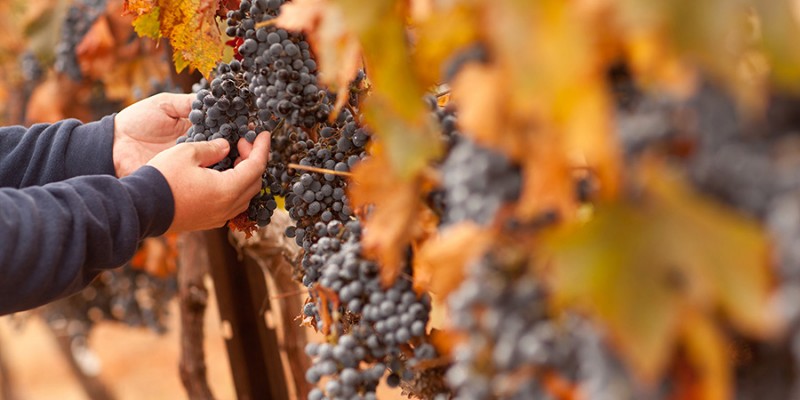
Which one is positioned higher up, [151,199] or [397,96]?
[151,199]

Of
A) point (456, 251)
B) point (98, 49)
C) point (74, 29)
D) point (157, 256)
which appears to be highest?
point (74, 29)

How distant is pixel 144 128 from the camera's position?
1151mm

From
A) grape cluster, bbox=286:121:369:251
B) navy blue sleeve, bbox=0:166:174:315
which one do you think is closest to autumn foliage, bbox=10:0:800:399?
grape cluster, bbox=286:121:369:251

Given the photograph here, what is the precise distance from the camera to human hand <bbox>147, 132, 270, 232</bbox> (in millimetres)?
898

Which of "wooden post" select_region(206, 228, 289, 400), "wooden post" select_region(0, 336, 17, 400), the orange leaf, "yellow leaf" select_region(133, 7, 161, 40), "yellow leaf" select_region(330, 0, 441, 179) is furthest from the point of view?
"wooden post" select_region(0, 336, 17, 400)

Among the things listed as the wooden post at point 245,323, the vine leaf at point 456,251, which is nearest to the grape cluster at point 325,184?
the vine leaf at point 456,251

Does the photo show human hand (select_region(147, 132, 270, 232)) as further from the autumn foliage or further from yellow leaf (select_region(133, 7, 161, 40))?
the autumn foliage

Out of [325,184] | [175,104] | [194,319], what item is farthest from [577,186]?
[194,319]

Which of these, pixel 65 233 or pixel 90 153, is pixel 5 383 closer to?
pixel 90 153

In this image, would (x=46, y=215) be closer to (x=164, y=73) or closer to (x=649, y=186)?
(x=649, y=186)

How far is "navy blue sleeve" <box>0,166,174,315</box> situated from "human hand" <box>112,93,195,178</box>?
0.89 feet

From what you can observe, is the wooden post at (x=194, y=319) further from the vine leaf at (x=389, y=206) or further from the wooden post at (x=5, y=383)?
the wooden post at (x=5, y=383)

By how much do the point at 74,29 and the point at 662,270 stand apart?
74.9 inches

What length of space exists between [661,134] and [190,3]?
2.36ft
